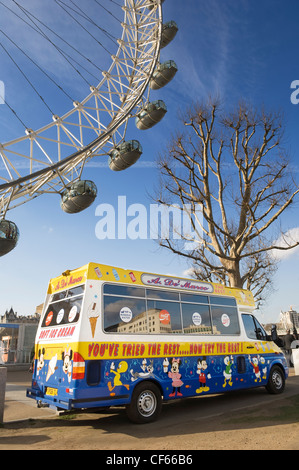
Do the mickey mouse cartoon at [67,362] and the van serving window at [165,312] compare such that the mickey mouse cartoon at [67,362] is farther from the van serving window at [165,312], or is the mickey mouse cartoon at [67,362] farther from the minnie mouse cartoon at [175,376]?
the minnie mouse cartoon at [175,376]

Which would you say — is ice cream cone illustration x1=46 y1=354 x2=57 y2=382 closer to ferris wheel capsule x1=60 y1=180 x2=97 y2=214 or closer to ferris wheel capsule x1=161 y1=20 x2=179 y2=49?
ferris wheel capsule x1=60 y1=180 x2=97 y2=214

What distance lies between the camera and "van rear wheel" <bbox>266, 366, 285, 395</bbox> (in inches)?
388

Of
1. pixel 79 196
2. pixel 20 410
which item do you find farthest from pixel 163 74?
pixel 20 410

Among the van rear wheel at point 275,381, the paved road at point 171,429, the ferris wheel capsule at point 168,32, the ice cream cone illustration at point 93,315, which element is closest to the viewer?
the paved road at point 171,429

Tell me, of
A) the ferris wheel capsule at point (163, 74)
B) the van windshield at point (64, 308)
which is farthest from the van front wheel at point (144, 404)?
the ferris wheel capsule at point (163, 74)

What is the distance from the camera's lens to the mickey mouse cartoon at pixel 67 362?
616 cm

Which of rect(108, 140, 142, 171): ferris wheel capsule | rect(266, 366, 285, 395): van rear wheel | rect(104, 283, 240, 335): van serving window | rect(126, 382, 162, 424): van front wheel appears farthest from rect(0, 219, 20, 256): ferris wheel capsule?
rect(266, 366, 285, 395): van rear wheel

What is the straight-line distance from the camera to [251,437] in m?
5.55

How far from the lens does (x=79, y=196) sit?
38.3ft

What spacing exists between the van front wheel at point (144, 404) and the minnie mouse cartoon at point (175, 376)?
429 mm

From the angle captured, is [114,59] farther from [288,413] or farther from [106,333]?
[288,413]

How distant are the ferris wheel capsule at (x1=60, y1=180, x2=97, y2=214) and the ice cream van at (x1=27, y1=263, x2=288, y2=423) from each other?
4114 mm

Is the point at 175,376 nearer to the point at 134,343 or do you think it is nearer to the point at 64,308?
the point at 134,343
